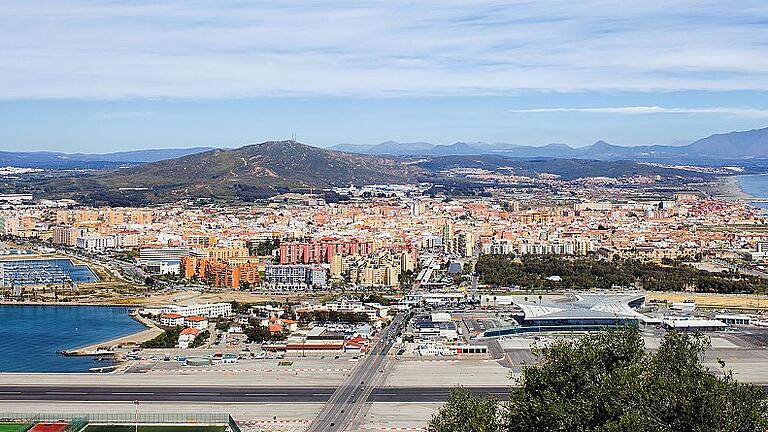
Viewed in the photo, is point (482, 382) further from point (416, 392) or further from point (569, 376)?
point (569, 376)

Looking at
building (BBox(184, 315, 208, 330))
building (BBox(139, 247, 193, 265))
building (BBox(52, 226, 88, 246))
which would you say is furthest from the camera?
building (BBox(52, 226, 88, 246))

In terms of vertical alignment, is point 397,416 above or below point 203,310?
above

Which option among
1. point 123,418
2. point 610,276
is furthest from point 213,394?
point 610,276

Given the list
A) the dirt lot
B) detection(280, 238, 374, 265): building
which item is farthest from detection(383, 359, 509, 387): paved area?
detection(280, 238, 374, 265): building

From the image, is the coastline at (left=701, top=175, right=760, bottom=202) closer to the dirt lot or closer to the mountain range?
the dirt lot

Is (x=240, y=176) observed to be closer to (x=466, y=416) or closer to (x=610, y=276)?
(x=610, y=276)

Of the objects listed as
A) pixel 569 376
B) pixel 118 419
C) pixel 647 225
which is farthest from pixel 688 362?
pixel 647 225

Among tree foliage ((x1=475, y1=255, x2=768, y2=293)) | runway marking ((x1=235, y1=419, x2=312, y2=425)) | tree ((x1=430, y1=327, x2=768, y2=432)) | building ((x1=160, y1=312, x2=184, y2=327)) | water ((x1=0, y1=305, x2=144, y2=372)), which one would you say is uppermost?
tree ((x1=430, y1=327, x2=768, y2=432))
